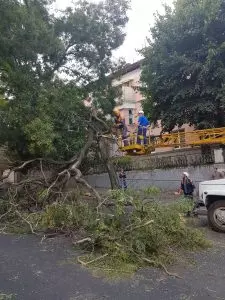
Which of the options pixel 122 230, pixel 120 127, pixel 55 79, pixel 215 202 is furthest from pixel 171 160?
pixel 122 230

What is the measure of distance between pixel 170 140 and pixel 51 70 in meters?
5.86

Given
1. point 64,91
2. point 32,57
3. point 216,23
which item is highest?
point 216,23

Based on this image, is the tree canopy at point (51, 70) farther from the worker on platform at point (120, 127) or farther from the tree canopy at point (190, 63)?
the tree canopy at point (190, 63)

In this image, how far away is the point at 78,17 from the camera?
15.3 metres

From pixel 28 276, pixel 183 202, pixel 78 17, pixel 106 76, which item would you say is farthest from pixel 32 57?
pixel 28 276

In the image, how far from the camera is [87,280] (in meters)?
5.46

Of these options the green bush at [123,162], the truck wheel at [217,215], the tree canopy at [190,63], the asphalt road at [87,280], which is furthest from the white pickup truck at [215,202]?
the green bush at [123,162]

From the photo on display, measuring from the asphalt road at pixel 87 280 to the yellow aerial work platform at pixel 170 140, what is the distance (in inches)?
337

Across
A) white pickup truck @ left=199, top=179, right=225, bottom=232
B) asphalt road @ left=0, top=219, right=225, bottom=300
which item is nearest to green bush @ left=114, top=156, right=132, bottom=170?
white pickup truck @ left=199, top=179, right=225, bottom=232

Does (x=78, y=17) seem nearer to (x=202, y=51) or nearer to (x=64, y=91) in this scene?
(x=64, y=91)

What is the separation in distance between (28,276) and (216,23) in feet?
52.4

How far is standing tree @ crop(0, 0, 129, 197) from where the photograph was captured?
35.7 ft

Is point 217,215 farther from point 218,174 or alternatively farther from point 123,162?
point 123,162

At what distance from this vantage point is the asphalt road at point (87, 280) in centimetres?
491
